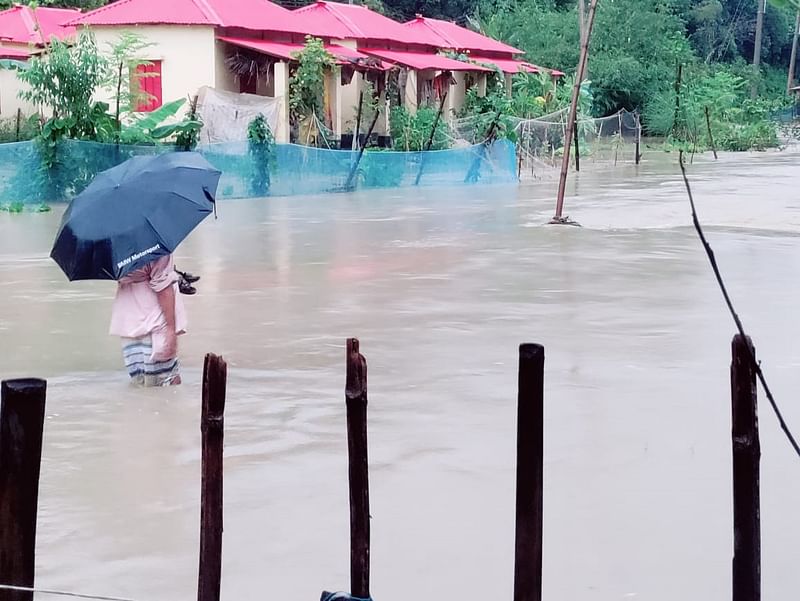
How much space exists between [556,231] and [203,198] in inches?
442

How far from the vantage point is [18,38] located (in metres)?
33.2

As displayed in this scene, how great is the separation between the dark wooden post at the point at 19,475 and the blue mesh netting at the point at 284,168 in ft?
61.1

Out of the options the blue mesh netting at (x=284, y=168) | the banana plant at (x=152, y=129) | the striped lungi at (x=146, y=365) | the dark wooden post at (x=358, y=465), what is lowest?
the blue mesh netting at (x=284, y=168)

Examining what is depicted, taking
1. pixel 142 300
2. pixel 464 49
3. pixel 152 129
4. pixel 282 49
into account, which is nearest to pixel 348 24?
pixel 282 49

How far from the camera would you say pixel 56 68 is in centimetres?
2300

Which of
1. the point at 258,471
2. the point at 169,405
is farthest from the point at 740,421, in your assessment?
the point at 169,405

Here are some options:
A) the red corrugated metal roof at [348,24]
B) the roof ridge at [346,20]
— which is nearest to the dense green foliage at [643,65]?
the red corrugated metal roof at [348,24]

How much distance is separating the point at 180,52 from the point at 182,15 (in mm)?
808

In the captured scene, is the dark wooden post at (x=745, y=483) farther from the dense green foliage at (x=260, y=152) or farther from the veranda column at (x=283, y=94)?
the veranda column at (x=283, y=94)

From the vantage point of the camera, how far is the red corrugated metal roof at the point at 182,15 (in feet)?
93.4

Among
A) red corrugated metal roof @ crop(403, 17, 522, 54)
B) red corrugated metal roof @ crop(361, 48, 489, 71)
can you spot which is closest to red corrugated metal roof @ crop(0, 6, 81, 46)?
red corrugated metal roof @ crop(361, 48, 489, 71)

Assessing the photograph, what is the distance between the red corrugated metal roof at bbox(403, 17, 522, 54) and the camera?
134ft

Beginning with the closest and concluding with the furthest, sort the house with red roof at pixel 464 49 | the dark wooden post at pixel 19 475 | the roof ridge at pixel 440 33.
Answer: the dark wooden post at pixel 19 475
the house with red roof at pixel 464 49
the roof ridge at pixel 440 33

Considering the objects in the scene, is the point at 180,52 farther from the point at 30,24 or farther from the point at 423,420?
the point at 423,420
